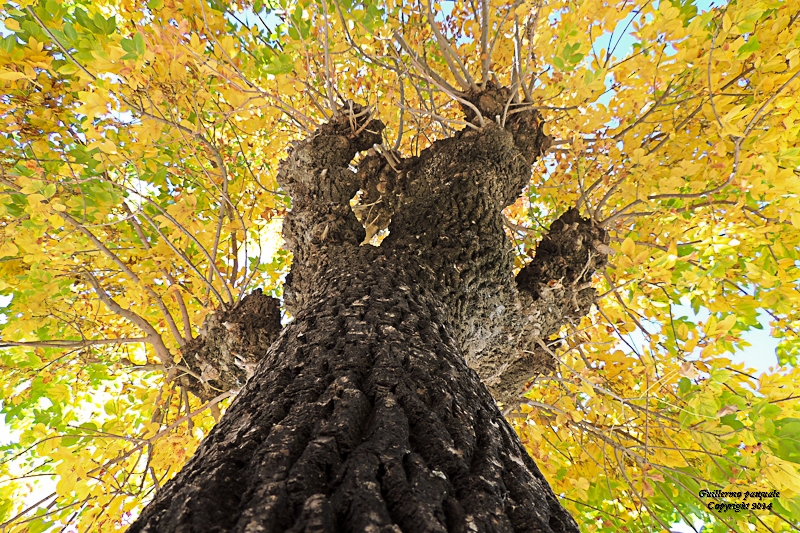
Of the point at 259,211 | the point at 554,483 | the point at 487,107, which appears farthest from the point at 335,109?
the point at 554,483

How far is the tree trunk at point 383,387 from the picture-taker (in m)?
0.84

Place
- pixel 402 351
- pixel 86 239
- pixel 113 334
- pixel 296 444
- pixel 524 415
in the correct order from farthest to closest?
pixel 113 334, pixel 524 415, pixel 86 239, pixel 402 351, pixel 296 444

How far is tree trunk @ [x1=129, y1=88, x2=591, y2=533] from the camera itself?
84cm

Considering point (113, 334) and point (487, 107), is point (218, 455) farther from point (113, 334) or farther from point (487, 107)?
point (113, 334)

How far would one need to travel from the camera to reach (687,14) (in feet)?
9.25

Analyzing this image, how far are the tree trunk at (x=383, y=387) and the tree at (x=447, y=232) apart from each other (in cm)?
2

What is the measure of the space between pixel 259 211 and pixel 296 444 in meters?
3.65

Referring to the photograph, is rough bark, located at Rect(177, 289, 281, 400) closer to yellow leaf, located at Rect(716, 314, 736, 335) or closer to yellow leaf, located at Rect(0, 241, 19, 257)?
yellow leaf, located at Rect(0, 241, 19, 257)

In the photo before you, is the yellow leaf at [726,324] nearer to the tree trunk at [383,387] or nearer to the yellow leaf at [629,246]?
the yellow leaf at [629,246]

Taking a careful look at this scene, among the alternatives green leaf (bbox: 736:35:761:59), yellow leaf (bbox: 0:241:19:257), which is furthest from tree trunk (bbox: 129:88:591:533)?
yellow leaf (bbox: 0:241:19:257)

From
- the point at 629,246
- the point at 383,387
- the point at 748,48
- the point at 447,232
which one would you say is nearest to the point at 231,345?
the point at 447,232

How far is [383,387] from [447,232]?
1464mm

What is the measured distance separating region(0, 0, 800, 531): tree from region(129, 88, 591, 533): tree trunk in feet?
0.06

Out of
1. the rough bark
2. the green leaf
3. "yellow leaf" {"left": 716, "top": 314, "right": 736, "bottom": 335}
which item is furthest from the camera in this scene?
the rough bark
